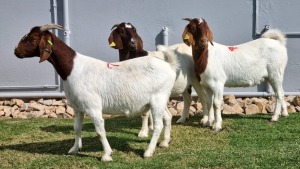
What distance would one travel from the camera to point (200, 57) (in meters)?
7.79

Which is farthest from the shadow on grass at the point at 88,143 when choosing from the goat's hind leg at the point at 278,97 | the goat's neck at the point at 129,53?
the goat's hind leg at the point at 278,97

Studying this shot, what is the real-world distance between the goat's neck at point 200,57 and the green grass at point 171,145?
115 centimetres

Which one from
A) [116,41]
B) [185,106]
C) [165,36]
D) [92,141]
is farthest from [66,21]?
[92,141]

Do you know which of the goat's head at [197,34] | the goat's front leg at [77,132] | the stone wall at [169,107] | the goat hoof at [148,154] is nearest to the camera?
the goat hoof at [148,154]

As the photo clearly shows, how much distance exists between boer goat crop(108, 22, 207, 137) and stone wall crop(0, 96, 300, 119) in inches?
67.2

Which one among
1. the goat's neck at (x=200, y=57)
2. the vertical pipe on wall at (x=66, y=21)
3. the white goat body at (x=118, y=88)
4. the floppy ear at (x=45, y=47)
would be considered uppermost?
the vertical pipe on wall at (x=66, y=21)

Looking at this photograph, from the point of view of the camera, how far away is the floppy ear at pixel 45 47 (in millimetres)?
6191

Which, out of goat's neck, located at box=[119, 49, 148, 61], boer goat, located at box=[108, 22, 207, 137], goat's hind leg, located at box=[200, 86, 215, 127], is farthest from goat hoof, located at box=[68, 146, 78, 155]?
goat's hind leg, located at box=[200, 86, 215, 127]

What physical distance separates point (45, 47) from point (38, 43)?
0.12 meters

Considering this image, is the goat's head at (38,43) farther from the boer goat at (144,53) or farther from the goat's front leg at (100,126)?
the boer goat at (144,53)

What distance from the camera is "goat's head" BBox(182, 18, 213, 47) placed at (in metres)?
7.59

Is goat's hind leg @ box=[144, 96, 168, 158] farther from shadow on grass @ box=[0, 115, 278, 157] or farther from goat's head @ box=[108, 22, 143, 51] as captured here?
goat's head @ box=[108, 22, 143, 51]

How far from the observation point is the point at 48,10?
10.4 m

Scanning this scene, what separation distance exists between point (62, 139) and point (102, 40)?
3327mm
